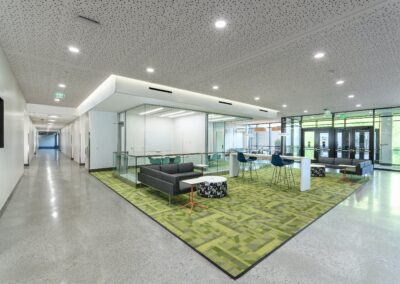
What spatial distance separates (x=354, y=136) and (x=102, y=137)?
14.2m

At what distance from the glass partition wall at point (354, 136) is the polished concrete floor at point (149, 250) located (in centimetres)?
825

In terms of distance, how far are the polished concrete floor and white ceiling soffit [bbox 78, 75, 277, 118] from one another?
3.43 m

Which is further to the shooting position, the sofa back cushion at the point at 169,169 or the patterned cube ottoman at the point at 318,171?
the patterned cube ottoman at the point at 318,171

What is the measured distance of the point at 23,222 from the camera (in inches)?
143

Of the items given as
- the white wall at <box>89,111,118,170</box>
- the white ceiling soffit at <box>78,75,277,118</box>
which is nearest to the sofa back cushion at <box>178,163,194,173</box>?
the white ceiling soffit at <box>78,75,277,118</box>

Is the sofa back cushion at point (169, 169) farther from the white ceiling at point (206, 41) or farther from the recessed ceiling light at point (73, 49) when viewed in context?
the recessed ceiling light at point (73, 49)

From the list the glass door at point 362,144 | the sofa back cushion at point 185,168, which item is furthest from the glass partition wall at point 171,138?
the glass door at point 362,144

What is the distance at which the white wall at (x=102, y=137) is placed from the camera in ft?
30.8

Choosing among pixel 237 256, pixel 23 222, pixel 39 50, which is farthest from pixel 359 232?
pixel 39 50

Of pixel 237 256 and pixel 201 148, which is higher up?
pixel 201 148

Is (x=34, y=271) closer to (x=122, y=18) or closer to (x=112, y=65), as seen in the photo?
(x=122, y=18)

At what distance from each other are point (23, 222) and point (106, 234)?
1845 millimetres

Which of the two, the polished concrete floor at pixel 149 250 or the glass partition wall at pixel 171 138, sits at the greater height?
the glass partition wall at pixel 171 138

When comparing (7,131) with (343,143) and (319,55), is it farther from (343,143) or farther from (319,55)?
(343,143)
